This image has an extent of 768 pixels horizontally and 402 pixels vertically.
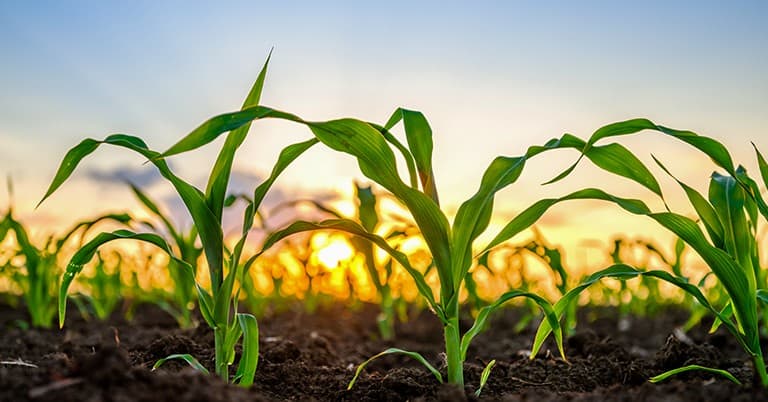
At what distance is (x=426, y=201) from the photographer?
Result: 6.15 ft

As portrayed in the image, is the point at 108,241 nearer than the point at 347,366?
Yes

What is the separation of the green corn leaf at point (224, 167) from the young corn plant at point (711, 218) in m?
0.84

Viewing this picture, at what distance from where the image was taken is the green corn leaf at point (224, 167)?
201 cm

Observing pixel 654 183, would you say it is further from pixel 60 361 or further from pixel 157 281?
pixel 157 281

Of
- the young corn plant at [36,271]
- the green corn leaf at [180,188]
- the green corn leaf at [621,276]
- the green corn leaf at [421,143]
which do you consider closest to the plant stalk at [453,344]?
the green corn leaf at [621,276]

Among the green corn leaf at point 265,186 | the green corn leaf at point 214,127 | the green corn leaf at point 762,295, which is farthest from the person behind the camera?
the green corn leaf at point 762,295

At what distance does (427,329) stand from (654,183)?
266 cm

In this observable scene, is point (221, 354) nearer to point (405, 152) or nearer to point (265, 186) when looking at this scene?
point (265, 186)

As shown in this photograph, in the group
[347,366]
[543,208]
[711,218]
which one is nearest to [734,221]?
[711,218]

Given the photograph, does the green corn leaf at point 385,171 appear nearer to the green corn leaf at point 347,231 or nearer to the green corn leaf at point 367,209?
the green corn leaf at point 347,231

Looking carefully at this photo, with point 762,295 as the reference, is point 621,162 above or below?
above

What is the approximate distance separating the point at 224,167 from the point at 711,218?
149 centimetres

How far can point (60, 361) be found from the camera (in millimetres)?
1691

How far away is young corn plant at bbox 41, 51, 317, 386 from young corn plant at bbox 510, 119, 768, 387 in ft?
2.60
